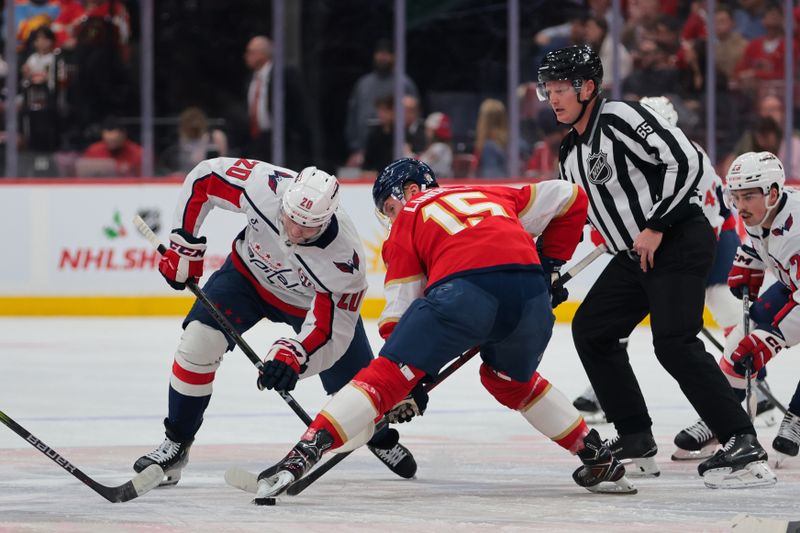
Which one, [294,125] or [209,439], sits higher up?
[294,125]

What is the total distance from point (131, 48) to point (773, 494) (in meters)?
6.85

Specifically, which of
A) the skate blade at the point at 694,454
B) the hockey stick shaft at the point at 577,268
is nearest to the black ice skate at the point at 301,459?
the hockey stick shaft at the point at 577,268

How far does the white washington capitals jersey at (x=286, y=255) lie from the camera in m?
4.23

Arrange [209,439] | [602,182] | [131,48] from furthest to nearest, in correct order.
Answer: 1. [131,48]
2. [209,439]
3. [602,182]

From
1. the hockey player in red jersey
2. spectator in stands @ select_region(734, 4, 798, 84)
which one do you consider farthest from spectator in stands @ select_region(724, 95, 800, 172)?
the hockey player in red jersey

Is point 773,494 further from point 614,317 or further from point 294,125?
point 294,125

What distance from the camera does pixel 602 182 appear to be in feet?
14.7

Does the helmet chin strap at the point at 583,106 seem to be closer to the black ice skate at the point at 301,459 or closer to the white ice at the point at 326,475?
the white ice at the point at 326,475

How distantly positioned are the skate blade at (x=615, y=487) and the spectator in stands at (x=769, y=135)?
6.30 meters

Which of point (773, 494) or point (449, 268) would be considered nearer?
point (449, 268)

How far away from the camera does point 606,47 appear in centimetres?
1020

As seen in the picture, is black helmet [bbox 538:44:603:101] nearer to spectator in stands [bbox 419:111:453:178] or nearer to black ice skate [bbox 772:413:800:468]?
black ice skate [bbox 772:413:800:468]

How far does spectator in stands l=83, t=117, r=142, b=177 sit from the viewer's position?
1014 cm

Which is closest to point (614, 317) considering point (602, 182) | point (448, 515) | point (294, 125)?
point (602, 182)
